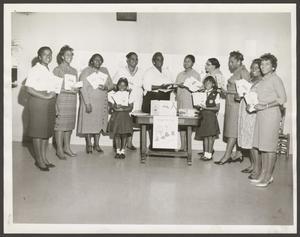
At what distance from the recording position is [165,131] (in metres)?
5.24

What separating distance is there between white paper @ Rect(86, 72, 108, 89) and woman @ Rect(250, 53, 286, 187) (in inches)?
91.8

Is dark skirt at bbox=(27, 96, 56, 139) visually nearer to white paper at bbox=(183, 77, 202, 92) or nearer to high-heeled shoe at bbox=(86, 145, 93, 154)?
high-heeled shoe at bbox=(86, 145, 93, 154)

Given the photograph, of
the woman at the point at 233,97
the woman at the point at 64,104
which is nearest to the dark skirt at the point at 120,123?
the woman at the point at 64,104

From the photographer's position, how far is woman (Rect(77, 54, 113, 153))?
5.74 m

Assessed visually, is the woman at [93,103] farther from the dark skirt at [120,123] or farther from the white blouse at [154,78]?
the white blouse at [154,78]

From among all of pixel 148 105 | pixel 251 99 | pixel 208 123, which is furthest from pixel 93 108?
pixel 251 99

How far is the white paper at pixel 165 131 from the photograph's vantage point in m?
5.21

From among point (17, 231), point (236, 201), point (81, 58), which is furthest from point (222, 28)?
point (17, 231)

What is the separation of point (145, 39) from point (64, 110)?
1.77 metres

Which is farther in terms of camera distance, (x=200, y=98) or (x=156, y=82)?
(x=156, y=82)

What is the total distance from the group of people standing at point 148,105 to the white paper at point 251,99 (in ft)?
0.17

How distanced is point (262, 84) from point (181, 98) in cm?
184

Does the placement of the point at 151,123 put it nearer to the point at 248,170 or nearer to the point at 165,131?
the point at 165,131

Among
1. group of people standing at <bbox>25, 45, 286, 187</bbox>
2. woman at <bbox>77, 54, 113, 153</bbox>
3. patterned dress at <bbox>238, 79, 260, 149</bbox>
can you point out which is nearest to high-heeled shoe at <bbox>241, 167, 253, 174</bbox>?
group of people standing at <bbox>25, 45, 286, 187</bbox>
